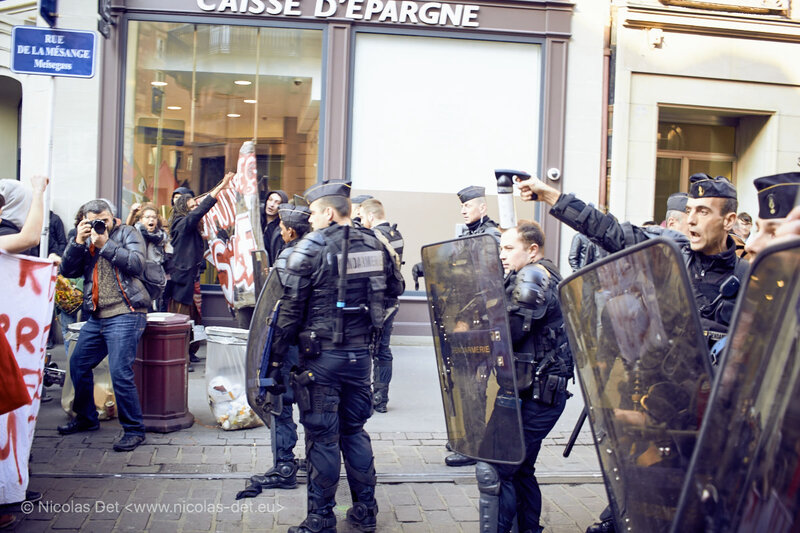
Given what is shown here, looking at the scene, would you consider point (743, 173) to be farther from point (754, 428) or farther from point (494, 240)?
point (754, 428)

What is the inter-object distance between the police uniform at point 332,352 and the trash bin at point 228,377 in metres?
1.92

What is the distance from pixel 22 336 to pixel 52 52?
2.49 meters

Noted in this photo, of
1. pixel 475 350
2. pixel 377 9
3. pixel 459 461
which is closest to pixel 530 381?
pixel 475 350

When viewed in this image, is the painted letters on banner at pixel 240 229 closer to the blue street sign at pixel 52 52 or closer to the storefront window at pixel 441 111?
the blue street sign at pixel 52 52

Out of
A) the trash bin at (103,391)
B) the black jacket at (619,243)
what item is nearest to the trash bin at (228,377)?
the trash bin at (103,391)

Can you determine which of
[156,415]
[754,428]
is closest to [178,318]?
[156,415]

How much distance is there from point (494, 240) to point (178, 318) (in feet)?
12.1

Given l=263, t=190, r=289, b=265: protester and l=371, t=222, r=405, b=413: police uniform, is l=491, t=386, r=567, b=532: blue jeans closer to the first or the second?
l=371, t=222, r=405, b=413: police uniform

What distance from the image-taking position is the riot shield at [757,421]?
5.23 ft

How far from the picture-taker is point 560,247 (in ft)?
34.2

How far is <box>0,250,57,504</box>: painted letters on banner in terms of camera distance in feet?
14.0

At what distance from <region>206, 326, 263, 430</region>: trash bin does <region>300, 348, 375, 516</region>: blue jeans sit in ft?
6.49

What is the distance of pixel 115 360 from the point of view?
18.7 ft

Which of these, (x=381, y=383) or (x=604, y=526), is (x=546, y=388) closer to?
(x=604, y=526)
